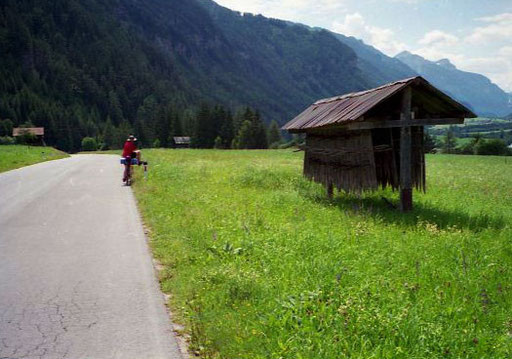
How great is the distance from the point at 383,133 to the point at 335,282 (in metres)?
8.70

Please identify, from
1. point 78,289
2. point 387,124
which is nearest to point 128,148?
point 387,124

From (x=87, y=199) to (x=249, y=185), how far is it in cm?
703

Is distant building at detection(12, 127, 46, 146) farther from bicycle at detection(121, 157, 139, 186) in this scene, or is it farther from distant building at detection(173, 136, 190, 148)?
bicycle at detection(121, 157, 139, 186)

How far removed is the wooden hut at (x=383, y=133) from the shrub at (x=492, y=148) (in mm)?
83884

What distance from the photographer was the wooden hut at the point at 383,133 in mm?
11906

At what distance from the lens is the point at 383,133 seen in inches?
535

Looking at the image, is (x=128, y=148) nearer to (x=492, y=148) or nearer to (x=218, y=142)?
(x=218, y=142)

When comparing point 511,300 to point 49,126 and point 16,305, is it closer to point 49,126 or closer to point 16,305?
point 16,305

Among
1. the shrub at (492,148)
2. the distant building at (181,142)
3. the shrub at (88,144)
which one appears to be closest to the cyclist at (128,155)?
the shrub at (492,148)

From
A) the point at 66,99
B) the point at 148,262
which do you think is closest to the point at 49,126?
the point at 66,99

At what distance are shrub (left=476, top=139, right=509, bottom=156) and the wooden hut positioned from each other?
8388 centimetres

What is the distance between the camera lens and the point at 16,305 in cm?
571

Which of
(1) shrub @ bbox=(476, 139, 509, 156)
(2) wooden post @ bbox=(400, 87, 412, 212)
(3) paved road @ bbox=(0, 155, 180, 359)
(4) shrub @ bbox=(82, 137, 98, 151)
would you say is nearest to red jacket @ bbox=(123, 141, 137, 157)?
(3) paved road @ bbox=(0, 155, 180, 359)

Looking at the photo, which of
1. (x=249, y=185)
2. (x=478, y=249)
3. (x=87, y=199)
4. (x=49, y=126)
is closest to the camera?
(x=478, y=249)
